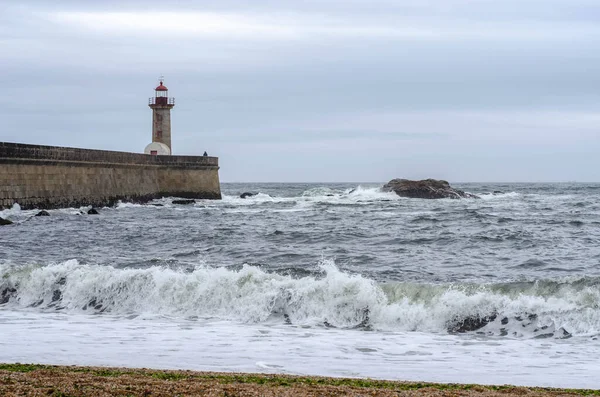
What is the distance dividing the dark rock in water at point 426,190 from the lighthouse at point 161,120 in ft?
44.2

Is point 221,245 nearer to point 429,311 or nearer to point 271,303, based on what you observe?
point 271,303

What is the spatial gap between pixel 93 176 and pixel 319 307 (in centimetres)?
2371

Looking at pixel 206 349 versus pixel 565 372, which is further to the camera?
pixel 206 349

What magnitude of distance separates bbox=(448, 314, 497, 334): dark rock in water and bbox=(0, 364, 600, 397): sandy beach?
10.1ft

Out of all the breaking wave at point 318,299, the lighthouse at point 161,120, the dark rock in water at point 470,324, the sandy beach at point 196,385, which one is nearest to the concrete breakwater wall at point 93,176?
the lighthouse at point 161,120

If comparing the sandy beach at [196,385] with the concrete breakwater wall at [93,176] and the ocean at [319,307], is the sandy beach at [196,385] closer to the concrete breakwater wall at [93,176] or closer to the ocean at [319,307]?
the ocean at [319,307]

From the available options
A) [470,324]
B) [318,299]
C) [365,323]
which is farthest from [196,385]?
[318,299]

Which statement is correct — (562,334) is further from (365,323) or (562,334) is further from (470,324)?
(365,323)

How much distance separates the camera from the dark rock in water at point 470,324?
8930 mm

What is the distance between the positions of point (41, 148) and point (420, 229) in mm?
13759

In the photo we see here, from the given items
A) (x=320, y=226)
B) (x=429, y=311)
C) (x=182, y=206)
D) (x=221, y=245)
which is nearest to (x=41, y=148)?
(x=182, y=206)

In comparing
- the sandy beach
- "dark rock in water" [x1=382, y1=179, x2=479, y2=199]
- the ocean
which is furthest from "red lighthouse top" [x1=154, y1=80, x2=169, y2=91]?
the sandy beach

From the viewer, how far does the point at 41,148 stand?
27500 millimetres

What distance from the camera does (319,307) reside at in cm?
979
